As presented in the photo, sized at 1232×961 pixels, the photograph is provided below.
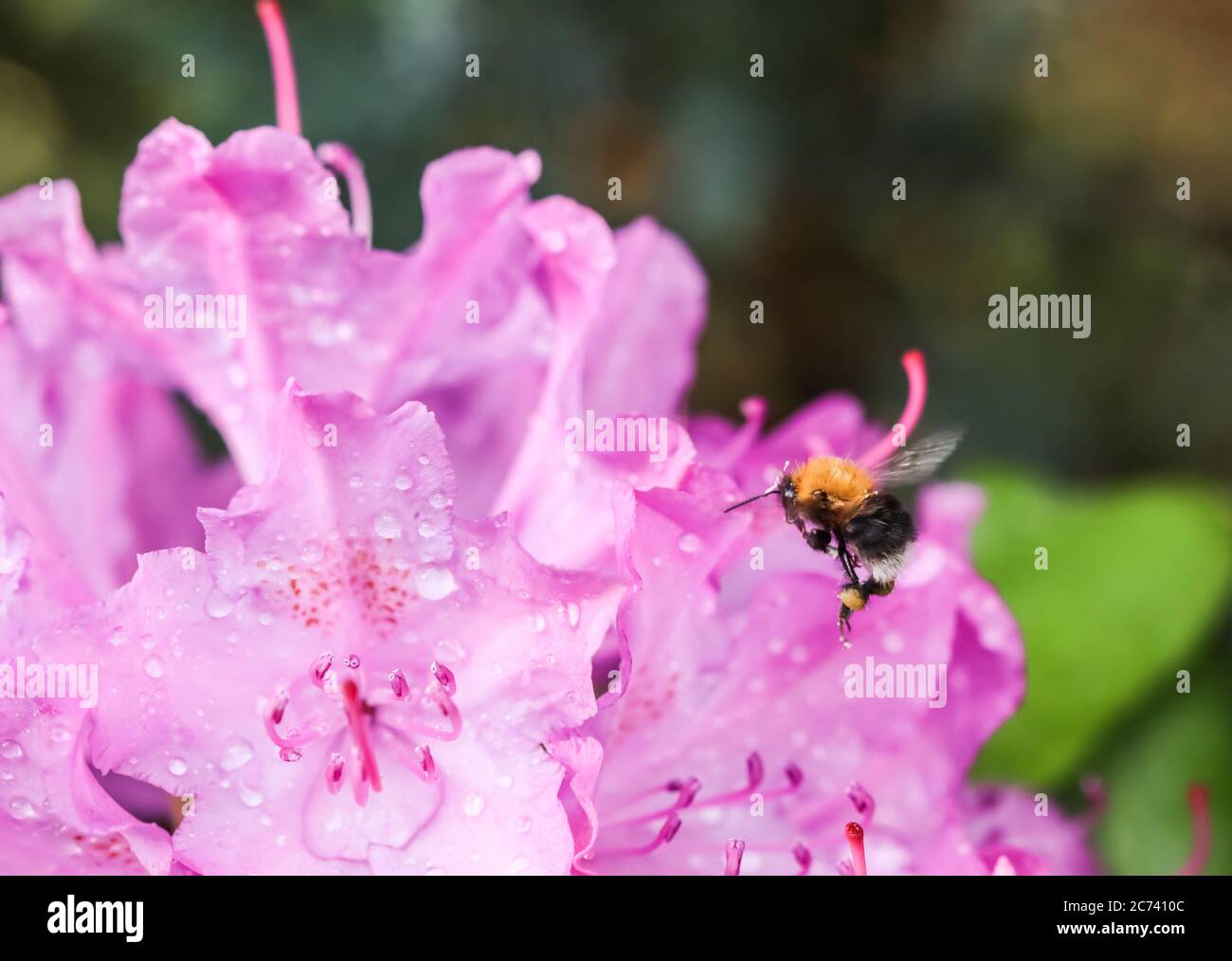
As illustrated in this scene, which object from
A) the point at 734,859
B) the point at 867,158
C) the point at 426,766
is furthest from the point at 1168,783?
the point at 867,158

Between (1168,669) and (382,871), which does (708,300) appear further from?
(382,871)

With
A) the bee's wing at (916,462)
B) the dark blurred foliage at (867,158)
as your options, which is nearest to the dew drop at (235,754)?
the bee's wing at (916,462)

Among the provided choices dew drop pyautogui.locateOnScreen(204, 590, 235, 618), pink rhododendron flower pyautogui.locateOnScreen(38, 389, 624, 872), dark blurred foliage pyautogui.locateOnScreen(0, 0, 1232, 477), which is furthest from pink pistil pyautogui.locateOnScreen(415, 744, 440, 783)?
dark blurred foliage pyautogui.locateOnScreen(0, 0, 1232, 477)

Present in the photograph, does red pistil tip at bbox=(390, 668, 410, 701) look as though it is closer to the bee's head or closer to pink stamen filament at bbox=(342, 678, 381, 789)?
pink stamen filament at bbox=(342, 678, 381, 789)

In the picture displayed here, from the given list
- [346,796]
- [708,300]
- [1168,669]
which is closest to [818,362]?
[708,300]

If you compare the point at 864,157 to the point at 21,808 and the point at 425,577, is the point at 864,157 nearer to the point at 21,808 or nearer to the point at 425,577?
the point at 425,577

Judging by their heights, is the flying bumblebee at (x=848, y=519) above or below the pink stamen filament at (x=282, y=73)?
below

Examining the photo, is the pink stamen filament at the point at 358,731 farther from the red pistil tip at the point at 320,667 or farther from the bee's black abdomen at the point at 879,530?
the bee's black abdomen at the point at 879,530
